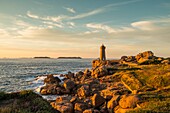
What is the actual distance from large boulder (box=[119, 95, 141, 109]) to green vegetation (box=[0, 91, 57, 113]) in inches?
465

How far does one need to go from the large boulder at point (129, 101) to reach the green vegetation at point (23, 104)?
38.7 feet

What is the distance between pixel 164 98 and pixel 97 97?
8.61 metres

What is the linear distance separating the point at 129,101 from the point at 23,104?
13400 millimetres

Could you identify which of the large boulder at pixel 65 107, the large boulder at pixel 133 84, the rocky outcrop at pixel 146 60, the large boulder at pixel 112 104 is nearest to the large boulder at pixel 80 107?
the large boulder at pixel 65 107

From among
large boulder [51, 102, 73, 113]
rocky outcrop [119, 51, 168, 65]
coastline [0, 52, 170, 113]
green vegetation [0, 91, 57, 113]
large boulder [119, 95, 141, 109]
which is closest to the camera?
green vegetation [0, 91, 57, 113]

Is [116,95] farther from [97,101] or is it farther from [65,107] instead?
[65,107]

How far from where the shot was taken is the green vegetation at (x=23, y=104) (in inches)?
469

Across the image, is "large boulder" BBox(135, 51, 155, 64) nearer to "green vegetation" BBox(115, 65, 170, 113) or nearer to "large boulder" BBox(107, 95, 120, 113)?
"green vegetation" BBox(115, 65, 170, 113)

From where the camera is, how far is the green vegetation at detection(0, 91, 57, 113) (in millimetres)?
11919

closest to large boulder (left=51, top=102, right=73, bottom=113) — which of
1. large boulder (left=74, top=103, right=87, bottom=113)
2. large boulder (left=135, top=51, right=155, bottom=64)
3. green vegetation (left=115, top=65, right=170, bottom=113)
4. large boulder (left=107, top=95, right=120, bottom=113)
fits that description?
large boulder (left=74, top=103, right=87, bottom=113)

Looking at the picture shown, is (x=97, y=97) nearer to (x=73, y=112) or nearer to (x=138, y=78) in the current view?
(x=73, y=112)

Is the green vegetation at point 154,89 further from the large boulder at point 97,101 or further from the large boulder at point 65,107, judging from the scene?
the large boulder at point 65,107

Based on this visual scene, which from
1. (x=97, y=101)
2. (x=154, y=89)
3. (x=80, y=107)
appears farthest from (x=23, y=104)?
(x=154, y=89)

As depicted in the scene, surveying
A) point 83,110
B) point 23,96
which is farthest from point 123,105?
point 23,96
